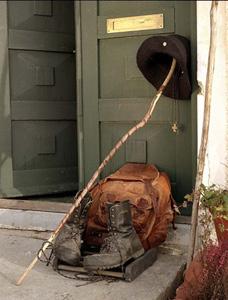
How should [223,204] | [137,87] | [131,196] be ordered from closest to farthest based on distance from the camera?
[223,204], [131,196], [137,87]

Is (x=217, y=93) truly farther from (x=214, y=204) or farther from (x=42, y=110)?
(x=42, y=110)

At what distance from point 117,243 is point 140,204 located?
362 millimetres

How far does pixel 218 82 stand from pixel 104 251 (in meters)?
1.29

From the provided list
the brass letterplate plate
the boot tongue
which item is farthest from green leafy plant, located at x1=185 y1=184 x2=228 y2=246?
the brass letterplate plate

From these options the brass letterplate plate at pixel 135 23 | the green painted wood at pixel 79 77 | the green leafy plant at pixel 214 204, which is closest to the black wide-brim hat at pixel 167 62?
the brass letterplate plate at pixel 135 23

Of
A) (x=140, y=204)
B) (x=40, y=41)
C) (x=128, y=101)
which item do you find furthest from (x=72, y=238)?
(x=40, y=41)

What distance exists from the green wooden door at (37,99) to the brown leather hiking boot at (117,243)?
155cm

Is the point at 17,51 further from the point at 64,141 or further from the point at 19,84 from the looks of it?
the point at 64,141

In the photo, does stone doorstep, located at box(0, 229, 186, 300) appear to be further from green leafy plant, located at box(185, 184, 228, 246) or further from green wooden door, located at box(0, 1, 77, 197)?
green wooden door, located at box(0, 1, 77, 197)

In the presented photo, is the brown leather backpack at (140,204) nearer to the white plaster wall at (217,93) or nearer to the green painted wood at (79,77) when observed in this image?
the white plaster wall at (217,93)

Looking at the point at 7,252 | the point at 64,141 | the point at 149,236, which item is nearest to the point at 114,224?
the point at 149,236

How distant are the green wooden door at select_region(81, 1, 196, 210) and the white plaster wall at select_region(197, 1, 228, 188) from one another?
0.24 meters

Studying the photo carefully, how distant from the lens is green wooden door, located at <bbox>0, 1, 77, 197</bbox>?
462 cm

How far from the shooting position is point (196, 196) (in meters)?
3.20
